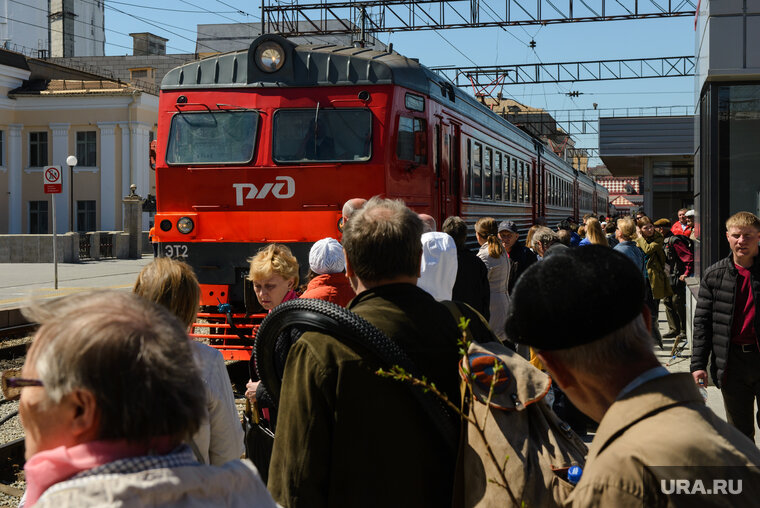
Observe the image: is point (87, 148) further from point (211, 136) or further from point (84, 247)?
point (211, 136)

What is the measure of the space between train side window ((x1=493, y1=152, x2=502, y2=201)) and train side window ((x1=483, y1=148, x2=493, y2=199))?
0.29 meters

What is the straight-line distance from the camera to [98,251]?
30.8m

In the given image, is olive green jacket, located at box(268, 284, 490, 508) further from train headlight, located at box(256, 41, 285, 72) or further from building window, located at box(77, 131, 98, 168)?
building window, located at box(77, 131, 98, 168)

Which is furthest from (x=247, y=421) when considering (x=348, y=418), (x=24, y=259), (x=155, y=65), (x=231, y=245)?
(x=155, y=65)

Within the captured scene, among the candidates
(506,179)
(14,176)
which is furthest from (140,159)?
(506,179)

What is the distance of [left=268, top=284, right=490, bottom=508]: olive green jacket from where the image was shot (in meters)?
2.66

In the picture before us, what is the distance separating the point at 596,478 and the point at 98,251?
101 ft

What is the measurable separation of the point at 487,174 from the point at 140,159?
32.1 m

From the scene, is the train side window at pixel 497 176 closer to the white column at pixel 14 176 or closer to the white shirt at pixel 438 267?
the white shirt at pixel 438 267

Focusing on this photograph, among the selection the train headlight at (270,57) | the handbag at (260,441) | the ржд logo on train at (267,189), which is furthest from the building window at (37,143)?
the handbag at (260,441)

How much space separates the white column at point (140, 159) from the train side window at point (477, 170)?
3162 cm

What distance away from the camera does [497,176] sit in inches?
577

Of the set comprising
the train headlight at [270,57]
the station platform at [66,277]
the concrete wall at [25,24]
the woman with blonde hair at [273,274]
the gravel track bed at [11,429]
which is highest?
the concrete wall at [25,24]

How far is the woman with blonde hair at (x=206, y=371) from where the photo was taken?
3.11 m
